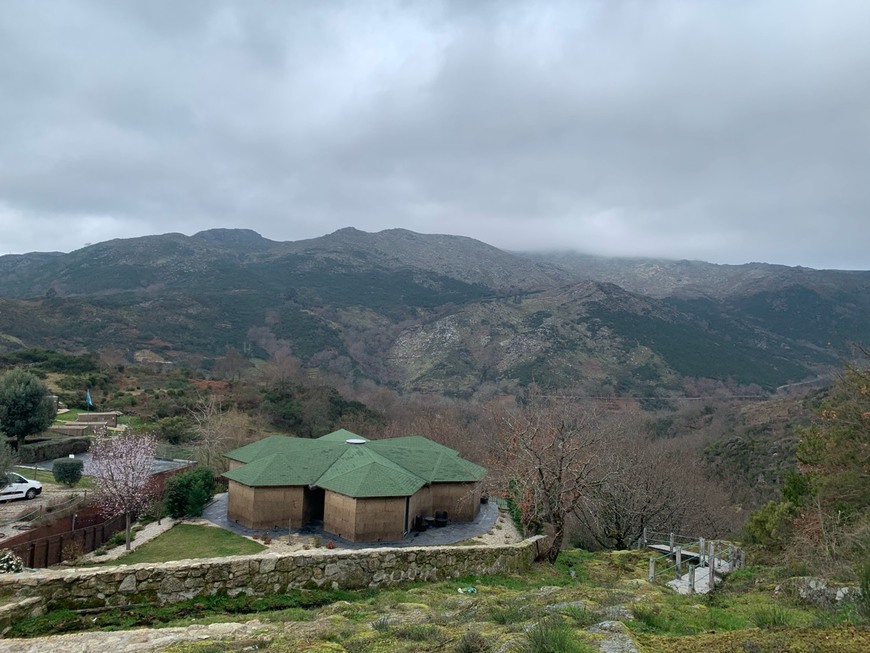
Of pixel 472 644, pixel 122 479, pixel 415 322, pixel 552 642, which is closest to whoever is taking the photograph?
pixel 552 642

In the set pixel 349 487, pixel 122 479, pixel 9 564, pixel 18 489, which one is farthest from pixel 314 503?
pixel 9 564

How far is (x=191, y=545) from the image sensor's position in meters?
16.1

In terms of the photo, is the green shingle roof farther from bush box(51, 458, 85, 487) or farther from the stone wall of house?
the stone wall of house

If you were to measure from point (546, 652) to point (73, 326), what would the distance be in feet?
292

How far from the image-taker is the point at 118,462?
16844 millimetres

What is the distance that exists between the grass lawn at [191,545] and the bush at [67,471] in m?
7.18

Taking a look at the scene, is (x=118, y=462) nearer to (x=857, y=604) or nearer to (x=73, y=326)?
(x=857, y=604)

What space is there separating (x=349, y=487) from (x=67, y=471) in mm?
12977

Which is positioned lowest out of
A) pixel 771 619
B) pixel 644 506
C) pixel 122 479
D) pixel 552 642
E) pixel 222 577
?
pixel 644 506

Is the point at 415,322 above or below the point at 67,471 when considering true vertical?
above

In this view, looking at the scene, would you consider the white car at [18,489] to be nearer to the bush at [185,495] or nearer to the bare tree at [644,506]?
the bush at [185,495]

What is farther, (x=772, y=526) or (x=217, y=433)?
(x=217, y=433)

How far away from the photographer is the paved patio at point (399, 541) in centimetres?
1748

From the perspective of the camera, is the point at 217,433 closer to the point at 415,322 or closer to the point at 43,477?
the point at 43,477
